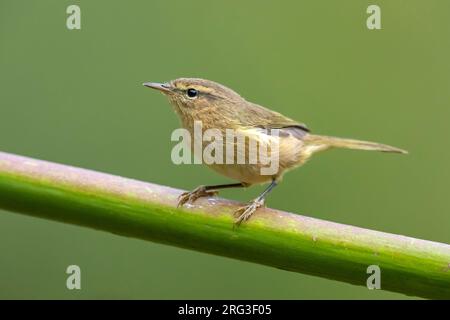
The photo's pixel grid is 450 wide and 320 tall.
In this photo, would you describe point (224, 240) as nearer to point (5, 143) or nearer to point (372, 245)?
Answer: point (372, 245)

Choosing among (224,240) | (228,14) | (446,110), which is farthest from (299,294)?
(224,240)

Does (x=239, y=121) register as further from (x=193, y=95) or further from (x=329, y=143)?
(x=329, y=143)

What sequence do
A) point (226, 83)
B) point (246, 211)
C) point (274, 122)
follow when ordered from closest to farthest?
point (246, 211) < point (274, 122) < point (226, 83)

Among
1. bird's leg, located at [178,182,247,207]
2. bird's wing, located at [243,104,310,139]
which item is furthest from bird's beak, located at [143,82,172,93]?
bird's leg, located at [178,182,247,207]

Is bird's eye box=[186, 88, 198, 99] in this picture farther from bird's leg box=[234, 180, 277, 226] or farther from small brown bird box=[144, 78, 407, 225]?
bird's leg box=[234, 180, 277, 226]

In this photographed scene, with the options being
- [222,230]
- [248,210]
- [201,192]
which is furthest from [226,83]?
[222,230]

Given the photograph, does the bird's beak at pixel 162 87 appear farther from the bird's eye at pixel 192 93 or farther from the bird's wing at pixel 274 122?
the bird's wing at pixel 274 122
